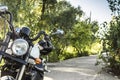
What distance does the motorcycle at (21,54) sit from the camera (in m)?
4.10

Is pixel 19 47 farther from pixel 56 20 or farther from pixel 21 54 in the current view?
pixel 56 20

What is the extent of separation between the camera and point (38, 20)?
22.6 metres

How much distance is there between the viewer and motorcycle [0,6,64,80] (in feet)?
13.4

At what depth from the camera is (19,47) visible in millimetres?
4090

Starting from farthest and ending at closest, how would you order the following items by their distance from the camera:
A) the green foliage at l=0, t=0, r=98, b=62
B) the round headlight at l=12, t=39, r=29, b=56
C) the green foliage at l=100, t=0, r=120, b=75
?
the green foliage at l=0, t=0, r=98, b=62 → the green foliage at l=100, t=0, r=120, b=75 → the round headlight at l=12, t=39, r=29, b=56

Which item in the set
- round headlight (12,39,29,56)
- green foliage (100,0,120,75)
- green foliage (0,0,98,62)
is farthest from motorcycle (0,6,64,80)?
green foliage (0,0,98,62)

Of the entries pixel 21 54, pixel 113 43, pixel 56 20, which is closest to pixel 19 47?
→ pixel 21 54

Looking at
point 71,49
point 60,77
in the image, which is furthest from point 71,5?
point 60,77

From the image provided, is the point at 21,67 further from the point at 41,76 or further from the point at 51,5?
the point at 51,5

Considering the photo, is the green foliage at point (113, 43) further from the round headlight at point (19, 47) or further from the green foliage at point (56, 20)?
the round headlight at point (19, 47)

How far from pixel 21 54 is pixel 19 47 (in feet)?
0.25

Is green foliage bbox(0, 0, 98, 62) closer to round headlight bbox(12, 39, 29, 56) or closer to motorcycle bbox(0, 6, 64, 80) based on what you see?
motorcycle bbox(0, 6, 64, 80)

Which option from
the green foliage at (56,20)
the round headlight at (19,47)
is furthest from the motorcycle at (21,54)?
the green foliage at (56,20)

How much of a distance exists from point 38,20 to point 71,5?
12.5ft
